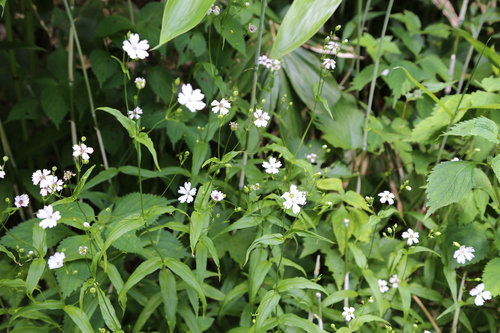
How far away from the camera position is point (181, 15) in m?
0.65

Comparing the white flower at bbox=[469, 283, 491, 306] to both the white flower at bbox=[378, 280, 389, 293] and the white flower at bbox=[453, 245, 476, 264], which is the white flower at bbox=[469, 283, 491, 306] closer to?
the white flower at bbox=[453, 245, 476, 264]

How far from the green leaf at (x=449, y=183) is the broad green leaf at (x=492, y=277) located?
0.24 metres

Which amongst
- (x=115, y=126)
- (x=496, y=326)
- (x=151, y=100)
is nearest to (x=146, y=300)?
(x=115, y=126)

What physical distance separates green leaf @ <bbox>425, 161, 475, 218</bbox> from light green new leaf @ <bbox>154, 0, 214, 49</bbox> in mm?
586

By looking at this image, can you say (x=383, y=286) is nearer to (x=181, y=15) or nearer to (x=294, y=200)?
(x=294, y=200)

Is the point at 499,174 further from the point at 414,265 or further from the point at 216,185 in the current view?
the point at 216,185

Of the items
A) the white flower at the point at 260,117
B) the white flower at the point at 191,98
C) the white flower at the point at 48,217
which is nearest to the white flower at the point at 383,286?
the white flower at the point at 260,117

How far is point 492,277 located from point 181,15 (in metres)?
0.90

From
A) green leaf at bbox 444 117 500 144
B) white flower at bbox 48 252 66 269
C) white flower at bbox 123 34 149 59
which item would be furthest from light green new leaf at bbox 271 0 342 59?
white flower at bbox 48 252 66 269

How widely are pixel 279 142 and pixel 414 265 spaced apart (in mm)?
492

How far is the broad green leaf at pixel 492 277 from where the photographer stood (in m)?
1.03

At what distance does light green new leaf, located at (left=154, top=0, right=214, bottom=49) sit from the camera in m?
0.64

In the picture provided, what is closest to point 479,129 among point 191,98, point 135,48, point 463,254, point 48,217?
point 463,254

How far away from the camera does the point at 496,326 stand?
1.23 meters
